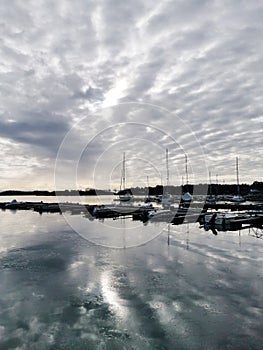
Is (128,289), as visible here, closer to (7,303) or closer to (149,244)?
(7,303)

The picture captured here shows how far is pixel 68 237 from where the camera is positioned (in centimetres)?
3422

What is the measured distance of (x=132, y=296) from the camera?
15305 mm

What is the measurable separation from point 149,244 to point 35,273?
13.7 meters

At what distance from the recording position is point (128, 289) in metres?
16.4

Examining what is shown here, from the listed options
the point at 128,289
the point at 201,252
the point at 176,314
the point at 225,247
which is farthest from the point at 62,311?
the point at 225,247

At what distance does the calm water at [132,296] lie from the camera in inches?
436

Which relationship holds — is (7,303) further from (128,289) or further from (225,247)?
(225,247)

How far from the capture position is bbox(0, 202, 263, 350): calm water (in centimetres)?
1107

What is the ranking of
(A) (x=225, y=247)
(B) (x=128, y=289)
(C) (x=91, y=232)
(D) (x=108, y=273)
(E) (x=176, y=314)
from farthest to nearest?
(C) (x=91, y=232), (A) (x=225, y=247), (D) (x=108, y=273), (B) (x=128, y=289), (E) (x=176, y=314)

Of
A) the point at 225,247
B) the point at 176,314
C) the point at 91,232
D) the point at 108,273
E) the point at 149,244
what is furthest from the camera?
the point at 91,232

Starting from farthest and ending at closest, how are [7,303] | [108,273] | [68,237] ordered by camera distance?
1. [68,237]
2. [108,273]
3. [7,303]

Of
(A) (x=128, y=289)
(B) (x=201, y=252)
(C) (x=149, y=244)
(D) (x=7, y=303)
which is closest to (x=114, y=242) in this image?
(C) (x=149, y=244)

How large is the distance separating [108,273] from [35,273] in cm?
527

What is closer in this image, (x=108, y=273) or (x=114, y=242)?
(x=108, y=273)
